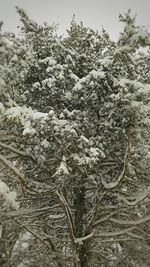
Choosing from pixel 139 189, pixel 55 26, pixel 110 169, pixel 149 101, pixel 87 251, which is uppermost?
pixel 55 26

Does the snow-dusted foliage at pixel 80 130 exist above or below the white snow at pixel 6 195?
above

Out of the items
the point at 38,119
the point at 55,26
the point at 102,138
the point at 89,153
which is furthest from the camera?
the point at 55,26

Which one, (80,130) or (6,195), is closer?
(6,195)

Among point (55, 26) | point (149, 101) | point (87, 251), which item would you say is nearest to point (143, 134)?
point (149, 101)

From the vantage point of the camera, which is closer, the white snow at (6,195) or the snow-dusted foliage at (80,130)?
the white snow at (6,195)

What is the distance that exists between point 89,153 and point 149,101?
1.77 meters

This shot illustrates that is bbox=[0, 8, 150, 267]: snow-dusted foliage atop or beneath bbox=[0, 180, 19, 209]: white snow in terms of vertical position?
atop

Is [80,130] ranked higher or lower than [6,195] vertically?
higher

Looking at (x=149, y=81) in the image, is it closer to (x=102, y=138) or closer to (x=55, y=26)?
(x=102, y=138)

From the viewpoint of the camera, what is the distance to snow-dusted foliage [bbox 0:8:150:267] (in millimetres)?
7285

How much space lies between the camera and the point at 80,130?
26.2 feet

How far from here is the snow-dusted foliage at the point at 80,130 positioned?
729 cm

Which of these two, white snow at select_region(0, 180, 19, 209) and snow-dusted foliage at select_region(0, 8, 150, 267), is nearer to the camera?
white snow at select_region(0, 180, 19, 209)

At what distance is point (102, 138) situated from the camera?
8.31 metres
